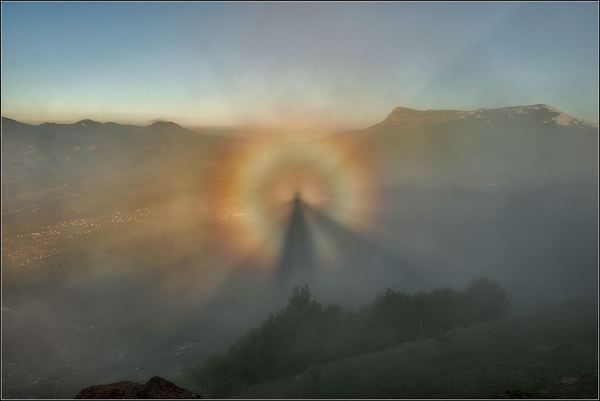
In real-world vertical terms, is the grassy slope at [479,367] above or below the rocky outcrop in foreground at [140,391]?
below

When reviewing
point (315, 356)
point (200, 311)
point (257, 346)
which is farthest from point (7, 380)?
point (315, 356)

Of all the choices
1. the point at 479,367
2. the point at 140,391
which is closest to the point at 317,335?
the point at 479,367

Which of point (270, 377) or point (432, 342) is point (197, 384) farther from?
point (432, 342)

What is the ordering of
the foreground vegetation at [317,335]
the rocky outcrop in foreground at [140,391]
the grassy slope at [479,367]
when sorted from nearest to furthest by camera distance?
the rocky outcrop in foreground at [140,391], the grassy slope at [479,367], the foreground vegetation at [317,335]

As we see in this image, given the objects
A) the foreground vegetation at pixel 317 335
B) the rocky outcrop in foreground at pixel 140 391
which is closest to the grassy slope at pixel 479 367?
the foreground vegetation at pixel 317 335

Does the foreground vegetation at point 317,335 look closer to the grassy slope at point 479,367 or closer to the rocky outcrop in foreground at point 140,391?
the grassy slope at point 479,367

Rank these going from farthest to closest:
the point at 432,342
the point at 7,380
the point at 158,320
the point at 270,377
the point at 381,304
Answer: the point at 158,320
the point at 7,380
the point at 381,304
the point at 270,377
the point at 432,342

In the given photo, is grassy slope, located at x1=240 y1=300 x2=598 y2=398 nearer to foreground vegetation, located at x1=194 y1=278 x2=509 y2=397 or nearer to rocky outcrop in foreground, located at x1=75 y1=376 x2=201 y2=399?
foreground vegetation, located at x1=194 y1=278 x2=509 y2=397
